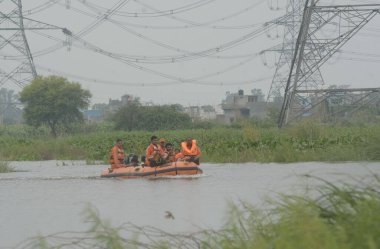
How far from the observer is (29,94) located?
6094 centimetres

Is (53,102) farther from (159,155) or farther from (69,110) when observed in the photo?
(159,155)

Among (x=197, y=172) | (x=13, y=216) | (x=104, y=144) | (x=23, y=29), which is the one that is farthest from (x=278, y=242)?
(x=23, y=29)

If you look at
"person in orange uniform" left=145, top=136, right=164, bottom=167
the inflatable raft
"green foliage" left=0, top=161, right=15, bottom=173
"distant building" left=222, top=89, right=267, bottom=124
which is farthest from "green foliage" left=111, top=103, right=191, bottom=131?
"person in orange uniform" left=145, top=136, right=164, bottom=167

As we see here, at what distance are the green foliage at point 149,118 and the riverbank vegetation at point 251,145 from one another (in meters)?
13.6

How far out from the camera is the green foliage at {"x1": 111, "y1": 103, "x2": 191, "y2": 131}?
194 feet

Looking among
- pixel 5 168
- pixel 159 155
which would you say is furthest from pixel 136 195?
→ pixel 5 168

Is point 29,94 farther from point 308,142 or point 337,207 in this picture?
point 337,207

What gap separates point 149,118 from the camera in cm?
5912

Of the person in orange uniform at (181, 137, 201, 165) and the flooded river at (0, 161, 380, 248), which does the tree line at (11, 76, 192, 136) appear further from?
the person in orange uniform at (181, 137, 201, 165)

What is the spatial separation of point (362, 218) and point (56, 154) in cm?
3841

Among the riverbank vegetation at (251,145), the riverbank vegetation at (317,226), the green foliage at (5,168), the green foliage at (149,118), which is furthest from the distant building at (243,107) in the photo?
the riverbank vegetation at (317,226)

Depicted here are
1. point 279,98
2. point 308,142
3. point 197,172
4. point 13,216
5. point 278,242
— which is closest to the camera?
point 278,242

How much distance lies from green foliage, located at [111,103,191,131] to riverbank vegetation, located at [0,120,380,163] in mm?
13582

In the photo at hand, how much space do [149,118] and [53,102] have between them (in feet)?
25.4
